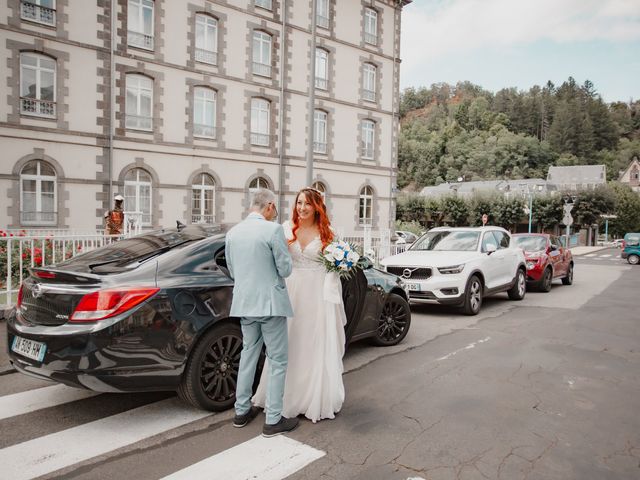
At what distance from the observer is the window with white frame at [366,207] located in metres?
28.7

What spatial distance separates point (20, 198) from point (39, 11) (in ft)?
23.0

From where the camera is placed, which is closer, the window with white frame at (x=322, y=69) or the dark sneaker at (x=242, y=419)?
the dark sneaker at (x=242, y=419)

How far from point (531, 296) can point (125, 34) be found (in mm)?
18242

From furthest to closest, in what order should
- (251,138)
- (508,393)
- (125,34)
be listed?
(251,138) < (125,34) < (508,393)

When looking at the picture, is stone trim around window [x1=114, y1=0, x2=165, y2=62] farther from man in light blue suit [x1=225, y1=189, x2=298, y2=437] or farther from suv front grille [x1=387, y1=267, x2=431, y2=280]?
man in light blue suit [x1=225, y1=189, x2=298, y2=437]

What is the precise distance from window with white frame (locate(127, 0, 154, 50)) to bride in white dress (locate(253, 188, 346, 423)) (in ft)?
63.3

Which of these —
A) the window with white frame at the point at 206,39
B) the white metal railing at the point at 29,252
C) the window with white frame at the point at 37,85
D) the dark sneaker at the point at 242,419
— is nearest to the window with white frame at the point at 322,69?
the window with white frame at the point at 206,39

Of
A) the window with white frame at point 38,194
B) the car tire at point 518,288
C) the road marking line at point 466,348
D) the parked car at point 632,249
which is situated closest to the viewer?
the road marking line at point 466,348

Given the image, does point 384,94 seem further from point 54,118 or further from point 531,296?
point 531,296

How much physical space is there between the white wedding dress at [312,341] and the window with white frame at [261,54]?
21.4 meters

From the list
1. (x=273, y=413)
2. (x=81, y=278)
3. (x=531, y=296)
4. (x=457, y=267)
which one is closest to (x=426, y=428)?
(x=273, y=413)

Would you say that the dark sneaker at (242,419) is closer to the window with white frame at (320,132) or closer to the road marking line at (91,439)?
the road marking line at (91,439)

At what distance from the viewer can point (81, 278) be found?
3.84 metres

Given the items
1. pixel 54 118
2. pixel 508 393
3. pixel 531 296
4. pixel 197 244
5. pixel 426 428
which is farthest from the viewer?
pixel 54 118
